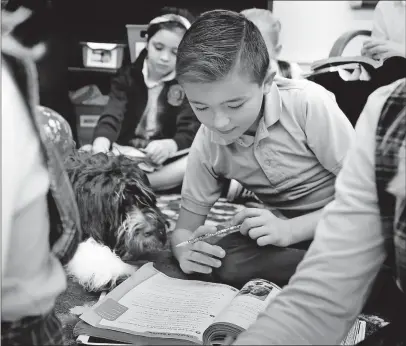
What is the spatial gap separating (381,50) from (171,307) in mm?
1060

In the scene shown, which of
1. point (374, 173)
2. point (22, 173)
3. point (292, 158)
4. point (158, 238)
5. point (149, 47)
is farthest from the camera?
point (149, 47)

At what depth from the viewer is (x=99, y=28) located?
279 cm

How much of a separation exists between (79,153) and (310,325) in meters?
0.83

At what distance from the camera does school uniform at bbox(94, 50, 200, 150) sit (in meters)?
1.96

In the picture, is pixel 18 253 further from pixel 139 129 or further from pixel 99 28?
pixel 99 28

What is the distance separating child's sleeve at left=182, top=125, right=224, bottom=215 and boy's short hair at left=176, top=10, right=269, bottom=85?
0.70 ft

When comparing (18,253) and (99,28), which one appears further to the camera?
(99,28)

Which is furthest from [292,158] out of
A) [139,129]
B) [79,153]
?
[139,129]

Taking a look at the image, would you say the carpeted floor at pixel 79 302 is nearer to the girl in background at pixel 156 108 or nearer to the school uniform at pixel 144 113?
the girl in background at pixel 156 108

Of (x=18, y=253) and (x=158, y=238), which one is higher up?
(x=18, y=253)

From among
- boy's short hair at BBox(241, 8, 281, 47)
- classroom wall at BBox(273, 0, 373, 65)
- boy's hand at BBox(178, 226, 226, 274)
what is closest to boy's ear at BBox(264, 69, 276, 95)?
boy's hand at BBox(178, 226, 226, 274)

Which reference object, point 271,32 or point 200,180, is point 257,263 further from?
point 271,32

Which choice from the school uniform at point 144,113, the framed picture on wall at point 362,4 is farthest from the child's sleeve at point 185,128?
the framed picture on wall at point 362,4

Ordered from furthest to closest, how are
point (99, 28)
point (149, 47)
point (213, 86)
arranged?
point (99, 28) < point (149, 47) < point (213, 86)
